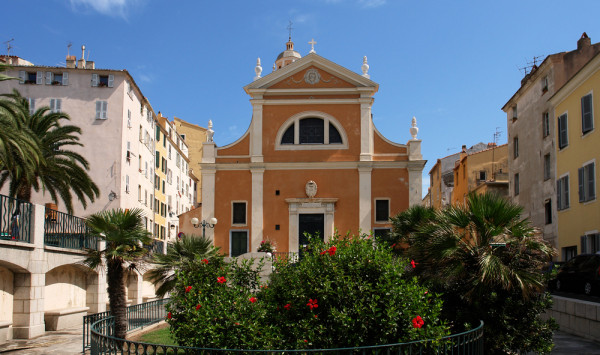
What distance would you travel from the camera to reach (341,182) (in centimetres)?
3388

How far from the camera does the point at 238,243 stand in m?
33.4

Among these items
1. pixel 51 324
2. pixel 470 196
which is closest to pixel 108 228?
pixel 51 324

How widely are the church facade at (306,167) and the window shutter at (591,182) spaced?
11.1 meters

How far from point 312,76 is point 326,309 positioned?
27.9 meters

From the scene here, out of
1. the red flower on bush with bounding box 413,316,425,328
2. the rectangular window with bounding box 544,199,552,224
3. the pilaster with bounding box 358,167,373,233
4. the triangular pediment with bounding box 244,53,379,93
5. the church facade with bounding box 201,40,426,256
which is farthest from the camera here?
the triangular pediment with bounding box 244,53,379,93

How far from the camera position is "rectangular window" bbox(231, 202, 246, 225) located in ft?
111

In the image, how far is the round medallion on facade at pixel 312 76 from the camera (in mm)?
34938

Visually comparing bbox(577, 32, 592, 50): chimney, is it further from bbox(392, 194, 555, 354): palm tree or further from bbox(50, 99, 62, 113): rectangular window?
bbox(50, 99, 62, 113): rectangular window

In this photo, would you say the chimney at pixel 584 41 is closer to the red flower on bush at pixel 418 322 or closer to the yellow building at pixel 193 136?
the red flower on bush at pixel 418 322

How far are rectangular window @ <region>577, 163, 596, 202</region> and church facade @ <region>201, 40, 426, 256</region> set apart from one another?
10.4 m

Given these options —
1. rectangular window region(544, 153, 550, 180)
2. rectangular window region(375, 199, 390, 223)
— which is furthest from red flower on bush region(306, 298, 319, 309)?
rectangular window region(375, 199, 390, 223)

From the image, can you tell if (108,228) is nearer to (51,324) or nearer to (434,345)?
(51,324)

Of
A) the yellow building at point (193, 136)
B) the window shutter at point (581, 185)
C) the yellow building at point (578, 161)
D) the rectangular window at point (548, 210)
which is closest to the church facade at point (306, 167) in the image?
the rectangular window at point (548, 210)

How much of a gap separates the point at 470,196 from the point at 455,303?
2162 millimetres
